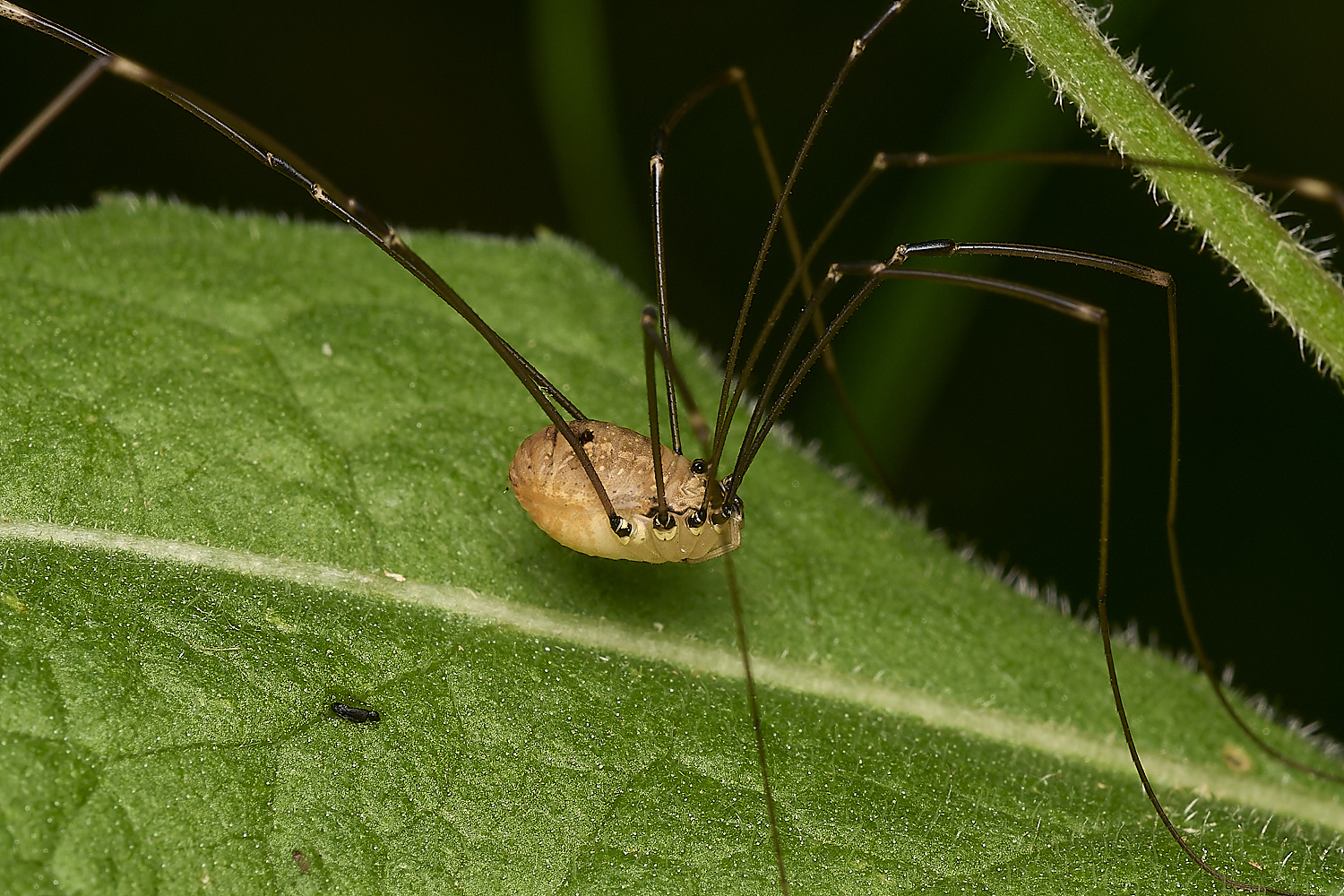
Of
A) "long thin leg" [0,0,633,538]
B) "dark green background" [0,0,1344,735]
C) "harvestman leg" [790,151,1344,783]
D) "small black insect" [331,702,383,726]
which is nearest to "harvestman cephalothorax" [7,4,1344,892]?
"long thin leg" [0,0,633,538]

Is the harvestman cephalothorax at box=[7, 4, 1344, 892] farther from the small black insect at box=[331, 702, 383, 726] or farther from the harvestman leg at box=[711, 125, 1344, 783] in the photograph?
the small black insect at box=[331, 702, 383, 726]

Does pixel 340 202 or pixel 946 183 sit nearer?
pixel 340 202

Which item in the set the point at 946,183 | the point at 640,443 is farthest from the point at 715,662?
the point at 946,183

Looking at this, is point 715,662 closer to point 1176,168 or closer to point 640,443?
point 640,443

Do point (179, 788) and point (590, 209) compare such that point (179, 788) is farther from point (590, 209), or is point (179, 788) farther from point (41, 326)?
point (590, 209)

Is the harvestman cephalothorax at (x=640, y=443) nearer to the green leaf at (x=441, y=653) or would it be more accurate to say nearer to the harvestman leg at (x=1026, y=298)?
the harvestman leg at (x=1026, y=298)

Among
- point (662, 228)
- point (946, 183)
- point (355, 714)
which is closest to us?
point (355, 714)
